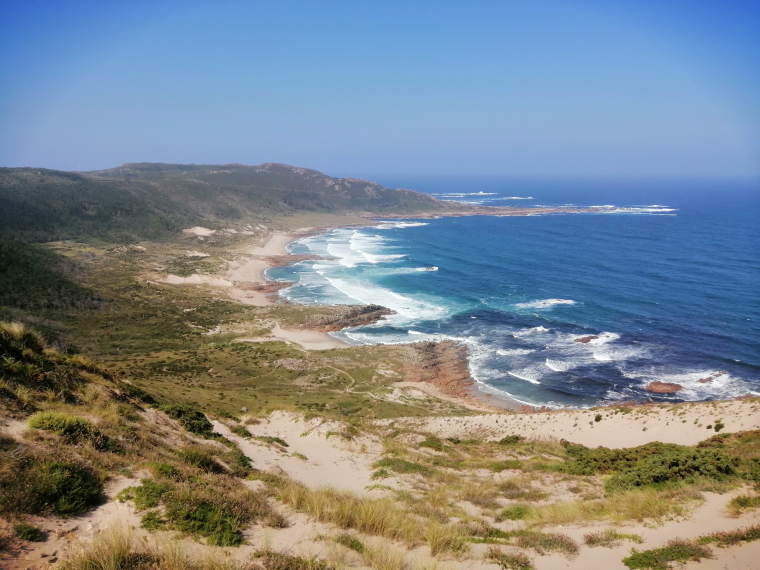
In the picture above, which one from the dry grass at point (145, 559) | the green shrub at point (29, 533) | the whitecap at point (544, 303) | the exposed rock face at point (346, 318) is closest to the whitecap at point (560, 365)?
the whitecap at point (544, 303)

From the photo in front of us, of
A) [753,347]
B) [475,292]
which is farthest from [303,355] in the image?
[753,347]

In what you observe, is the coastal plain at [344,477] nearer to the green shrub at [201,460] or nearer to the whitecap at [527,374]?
the green shrub at [201,460]

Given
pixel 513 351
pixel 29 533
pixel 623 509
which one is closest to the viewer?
pixel 29 533

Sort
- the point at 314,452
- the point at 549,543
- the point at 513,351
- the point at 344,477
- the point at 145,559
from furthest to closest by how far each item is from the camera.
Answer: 1. the point at 513,351
2. the point at 314,452
3. the point at 344,477
4. the point at 549,543
5. the point at 145,559

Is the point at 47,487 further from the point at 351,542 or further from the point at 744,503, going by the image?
the point at 744,503

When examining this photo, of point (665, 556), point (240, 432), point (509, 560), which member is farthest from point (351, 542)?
point (240, 432)

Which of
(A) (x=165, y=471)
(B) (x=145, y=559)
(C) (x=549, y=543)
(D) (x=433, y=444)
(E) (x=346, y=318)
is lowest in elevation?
(E) (x=346, y=318)

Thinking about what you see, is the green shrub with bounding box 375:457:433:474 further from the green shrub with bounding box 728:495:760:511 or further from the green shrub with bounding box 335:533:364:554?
the green shrub with bounding box 728:495:760:511

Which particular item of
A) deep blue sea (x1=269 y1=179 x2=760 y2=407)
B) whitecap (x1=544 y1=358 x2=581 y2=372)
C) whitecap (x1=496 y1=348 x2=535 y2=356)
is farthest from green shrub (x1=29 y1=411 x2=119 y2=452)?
whitecap (x1=496 y1=348 x2=535 y2=356)
